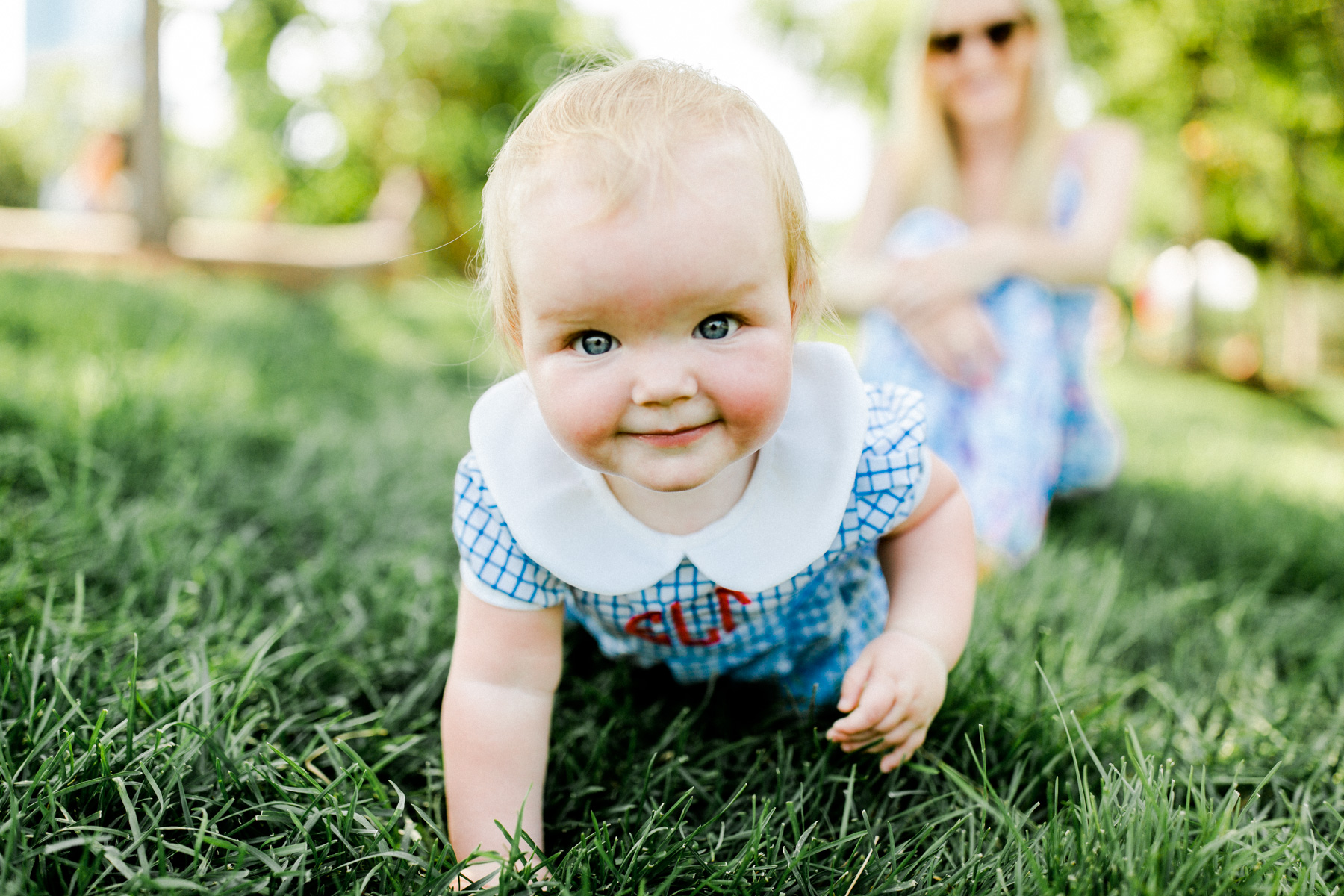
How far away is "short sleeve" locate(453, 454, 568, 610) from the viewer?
1.03 metres

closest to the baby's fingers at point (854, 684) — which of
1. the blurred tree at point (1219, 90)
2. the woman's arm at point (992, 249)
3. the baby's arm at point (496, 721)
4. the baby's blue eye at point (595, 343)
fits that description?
the baby's arm at point (496, 721)

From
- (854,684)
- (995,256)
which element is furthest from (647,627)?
(995,256)

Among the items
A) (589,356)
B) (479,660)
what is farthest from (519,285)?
(479,660)

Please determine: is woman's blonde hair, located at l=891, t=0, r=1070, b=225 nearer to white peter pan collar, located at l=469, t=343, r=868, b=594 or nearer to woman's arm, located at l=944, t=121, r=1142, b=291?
woman's arm, located at l=944, t=121, r=1142, b=291

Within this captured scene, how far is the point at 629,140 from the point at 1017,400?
165cm

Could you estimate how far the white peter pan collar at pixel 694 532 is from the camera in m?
1.01

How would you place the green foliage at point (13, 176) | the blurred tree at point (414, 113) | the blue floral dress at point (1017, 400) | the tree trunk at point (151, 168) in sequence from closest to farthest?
the blue floral dress at point (1017, 400) < the tree trunk at point (151, 168) < the blurred tree at point (414, 113) < the green foliage at point (13, 176)

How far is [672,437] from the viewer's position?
0.87m

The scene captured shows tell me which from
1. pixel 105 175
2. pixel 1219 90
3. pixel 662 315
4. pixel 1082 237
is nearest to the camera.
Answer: pixel 662 315

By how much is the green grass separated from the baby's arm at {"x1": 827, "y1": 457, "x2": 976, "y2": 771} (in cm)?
7

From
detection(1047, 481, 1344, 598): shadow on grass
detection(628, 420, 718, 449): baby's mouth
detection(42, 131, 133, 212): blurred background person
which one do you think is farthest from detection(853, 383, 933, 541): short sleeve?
detection(42, 131, 133, 212): blurred background person

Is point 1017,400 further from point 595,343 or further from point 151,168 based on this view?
point 151,168

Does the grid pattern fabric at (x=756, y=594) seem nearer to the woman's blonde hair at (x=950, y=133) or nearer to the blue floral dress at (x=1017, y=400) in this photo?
the blue floral dress at (x=1017, y=400)

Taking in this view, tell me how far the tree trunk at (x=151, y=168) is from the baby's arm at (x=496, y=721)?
237 inches
